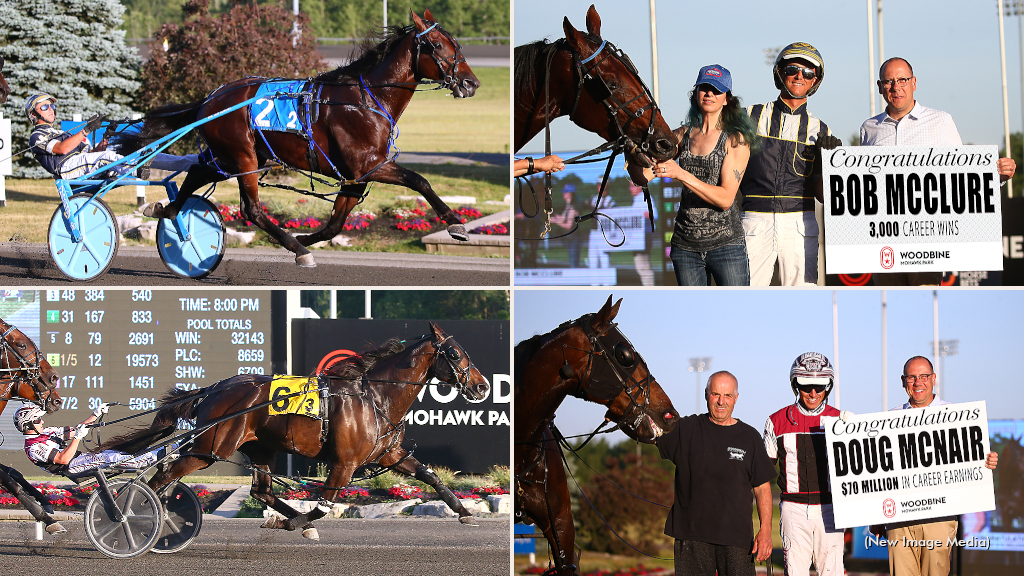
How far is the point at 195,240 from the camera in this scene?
24.1ft

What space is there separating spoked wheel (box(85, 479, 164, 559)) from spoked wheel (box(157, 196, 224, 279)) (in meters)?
2.00

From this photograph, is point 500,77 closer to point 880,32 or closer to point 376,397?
point 880,32

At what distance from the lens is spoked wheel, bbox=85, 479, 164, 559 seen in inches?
249

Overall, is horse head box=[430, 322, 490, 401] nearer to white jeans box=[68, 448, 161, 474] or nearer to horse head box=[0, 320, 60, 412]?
white jeans box=[68, 448, 161, 474]

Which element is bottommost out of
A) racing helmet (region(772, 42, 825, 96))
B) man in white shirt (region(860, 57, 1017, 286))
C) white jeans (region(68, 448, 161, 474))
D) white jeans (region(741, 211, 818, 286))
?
white jeans (region(68, 448, 161, 474))

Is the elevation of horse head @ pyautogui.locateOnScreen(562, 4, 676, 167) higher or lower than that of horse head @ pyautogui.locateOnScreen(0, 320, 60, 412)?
higher

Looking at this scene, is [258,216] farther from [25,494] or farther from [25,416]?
[25,494]

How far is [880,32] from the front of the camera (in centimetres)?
1093

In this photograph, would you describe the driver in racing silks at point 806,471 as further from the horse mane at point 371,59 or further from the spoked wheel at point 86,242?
the spoked wheel at point 86,242

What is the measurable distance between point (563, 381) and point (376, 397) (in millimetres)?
1899

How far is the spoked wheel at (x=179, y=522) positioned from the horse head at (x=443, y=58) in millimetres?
3811

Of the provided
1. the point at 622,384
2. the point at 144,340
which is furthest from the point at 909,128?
the point at 144,340

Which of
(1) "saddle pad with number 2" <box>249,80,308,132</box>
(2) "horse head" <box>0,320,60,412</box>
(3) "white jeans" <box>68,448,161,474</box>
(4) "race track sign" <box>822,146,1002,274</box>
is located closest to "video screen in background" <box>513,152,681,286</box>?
(1) "saddle pad with number 2" <box>249,80,308,132</box>

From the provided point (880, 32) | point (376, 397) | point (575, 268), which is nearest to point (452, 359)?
point (376, 397)
